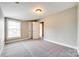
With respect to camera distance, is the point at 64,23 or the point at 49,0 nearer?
the point at 49,0

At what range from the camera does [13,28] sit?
22.2 ft

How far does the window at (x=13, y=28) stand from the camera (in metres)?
6.35

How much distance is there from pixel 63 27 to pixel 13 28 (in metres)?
4.06

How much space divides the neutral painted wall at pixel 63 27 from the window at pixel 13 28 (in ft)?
8.56

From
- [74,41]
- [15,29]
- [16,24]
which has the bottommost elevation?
[74,41]

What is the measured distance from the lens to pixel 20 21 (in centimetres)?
734

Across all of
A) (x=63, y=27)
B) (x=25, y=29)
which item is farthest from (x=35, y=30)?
(x=63, y=27)

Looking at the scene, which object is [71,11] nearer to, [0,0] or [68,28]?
[68,28]

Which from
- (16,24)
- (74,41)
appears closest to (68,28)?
(74,41)

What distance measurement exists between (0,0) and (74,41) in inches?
162

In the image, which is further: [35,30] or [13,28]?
[35,30]

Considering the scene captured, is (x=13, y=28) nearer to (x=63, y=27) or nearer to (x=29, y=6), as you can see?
(x=29, y=6)

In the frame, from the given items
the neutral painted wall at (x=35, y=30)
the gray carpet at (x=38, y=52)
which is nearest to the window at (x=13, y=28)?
the neutral painted wall at (x=35, y=30)

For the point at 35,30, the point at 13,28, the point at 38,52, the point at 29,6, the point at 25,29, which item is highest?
the point at 29,6
